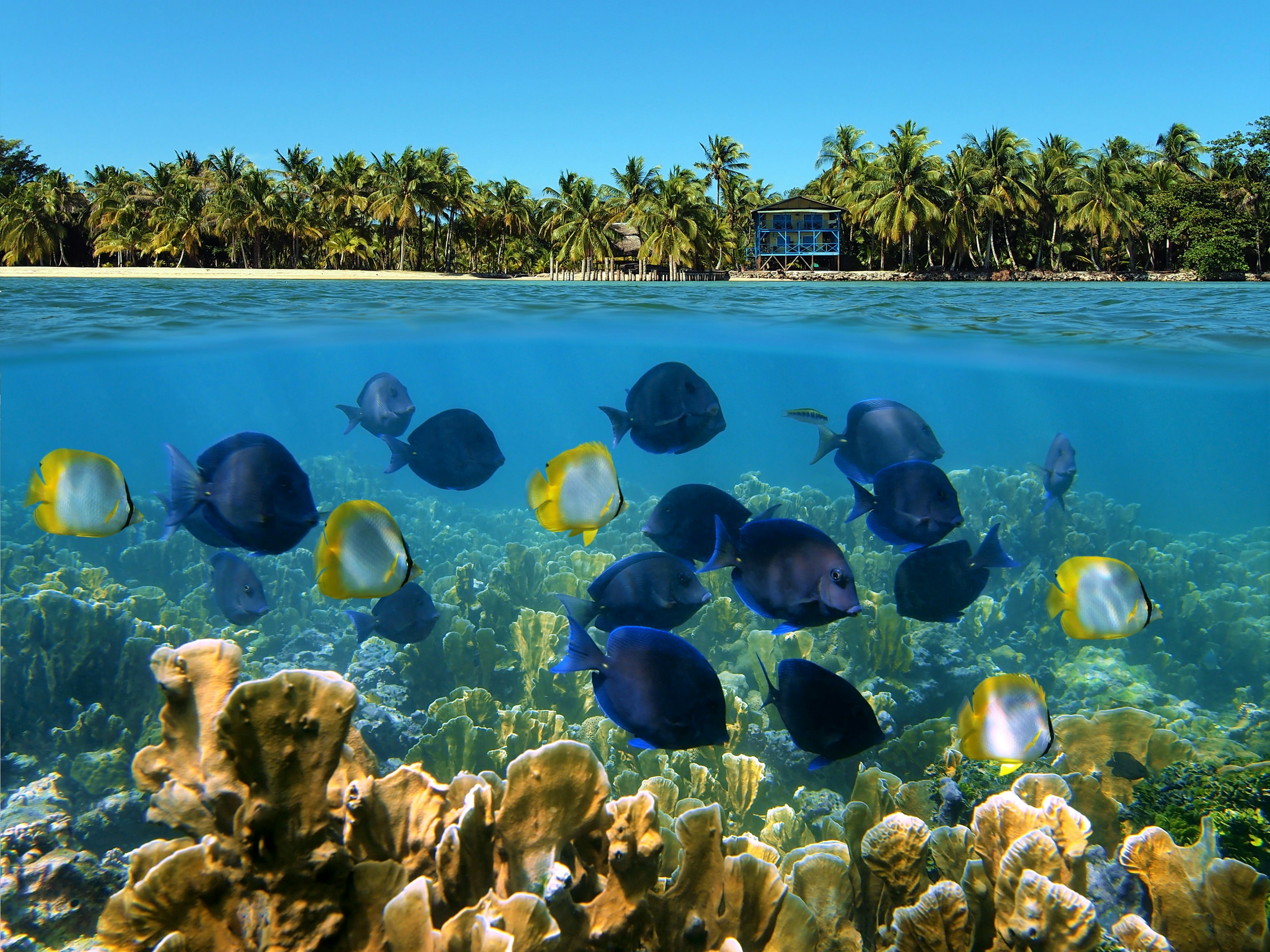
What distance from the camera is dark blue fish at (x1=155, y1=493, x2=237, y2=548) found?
3045mm

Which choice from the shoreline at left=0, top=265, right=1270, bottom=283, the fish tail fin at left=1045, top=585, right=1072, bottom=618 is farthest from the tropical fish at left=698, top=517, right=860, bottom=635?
the shoreline at left=0, top=265, right=1270, bottom=283

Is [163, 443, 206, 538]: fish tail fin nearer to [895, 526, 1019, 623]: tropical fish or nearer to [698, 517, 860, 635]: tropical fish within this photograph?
[698, 517, 860, 635]: tropical fish

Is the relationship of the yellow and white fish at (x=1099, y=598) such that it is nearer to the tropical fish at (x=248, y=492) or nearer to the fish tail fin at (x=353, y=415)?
the tropical fish at (x=248, y=492)

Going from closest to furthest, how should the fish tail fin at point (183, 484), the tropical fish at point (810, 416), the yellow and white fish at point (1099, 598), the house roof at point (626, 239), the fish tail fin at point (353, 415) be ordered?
the fish tail fin at point (183, 484)
the yellow and white fish at point (1099, 598)
the tropical fish at point (810, 416)
the fish tail fin at point (353, 415)
the house roof at point (626, 239)

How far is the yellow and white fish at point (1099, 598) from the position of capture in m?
3.00

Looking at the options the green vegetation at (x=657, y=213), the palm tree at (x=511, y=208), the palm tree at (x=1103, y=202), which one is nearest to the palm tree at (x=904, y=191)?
the green vegetation at (x=657, y=213)

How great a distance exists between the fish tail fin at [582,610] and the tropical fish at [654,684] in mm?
321

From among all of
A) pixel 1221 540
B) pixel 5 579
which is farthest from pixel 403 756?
pixel 1221 540

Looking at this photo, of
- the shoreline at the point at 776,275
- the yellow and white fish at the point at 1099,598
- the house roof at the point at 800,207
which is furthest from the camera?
the house roof at the point at 800,207

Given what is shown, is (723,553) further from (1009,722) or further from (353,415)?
(353,415)

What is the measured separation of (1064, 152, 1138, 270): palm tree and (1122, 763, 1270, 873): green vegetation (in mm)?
54869

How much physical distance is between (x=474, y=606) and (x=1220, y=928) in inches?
267

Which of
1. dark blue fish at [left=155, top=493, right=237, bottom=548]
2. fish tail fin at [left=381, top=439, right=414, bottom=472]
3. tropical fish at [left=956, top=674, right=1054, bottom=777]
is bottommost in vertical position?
tropical fish at [left=956, top=674, right=1054, bottom=777]

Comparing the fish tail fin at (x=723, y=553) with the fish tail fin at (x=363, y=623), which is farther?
the fish tail fin at (x=363, y=623)
